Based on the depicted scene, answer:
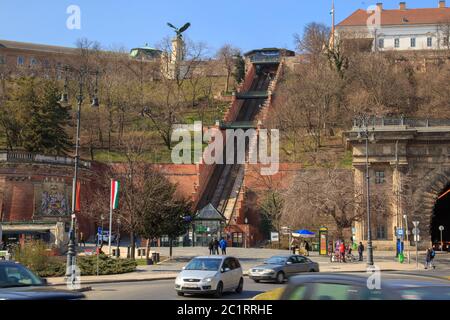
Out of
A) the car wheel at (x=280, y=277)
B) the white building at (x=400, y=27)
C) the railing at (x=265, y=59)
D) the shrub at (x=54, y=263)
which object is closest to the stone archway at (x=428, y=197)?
the car wheel at (x=280, y=277)

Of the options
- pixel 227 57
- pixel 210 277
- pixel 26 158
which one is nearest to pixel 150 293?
pixel 210 277

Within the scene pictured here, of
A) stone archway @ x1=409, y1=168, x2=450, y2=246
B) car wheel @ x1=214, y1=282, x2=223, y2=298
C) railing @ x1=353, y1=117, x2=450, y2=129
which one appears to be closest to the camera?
car wheel @ x1=214, y1=282, x2=223, y2=298

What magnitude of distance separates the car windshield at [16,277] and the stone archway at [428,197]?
42.8m

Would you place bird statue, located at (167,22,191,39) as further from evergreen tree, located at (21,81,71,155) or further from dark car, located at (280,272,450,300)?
dark car, located at (280,272,450,300)

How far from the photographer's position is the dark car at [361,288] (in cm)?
668

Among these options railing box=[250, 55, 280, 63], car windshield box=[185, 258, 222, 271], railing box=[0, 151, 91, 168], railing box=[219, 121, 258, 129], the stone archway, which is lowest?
car windshield box=[185, 258, 222, 271]

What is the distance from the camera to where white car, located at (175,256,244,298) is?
1897 cm

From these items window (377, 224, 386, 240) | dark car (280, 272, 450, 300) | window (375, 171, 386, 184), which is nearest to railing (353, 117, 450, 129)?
window (375, 171, 386, 184)

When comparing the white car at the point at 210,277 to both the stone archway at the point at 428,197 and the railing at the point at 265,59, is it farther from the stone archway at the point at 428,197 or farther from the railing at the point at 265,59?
the railing at the point at 265,59

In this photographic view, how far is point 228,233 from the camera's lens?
57844 mm

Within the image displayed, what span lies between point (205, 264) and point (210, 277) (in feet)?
3.46
